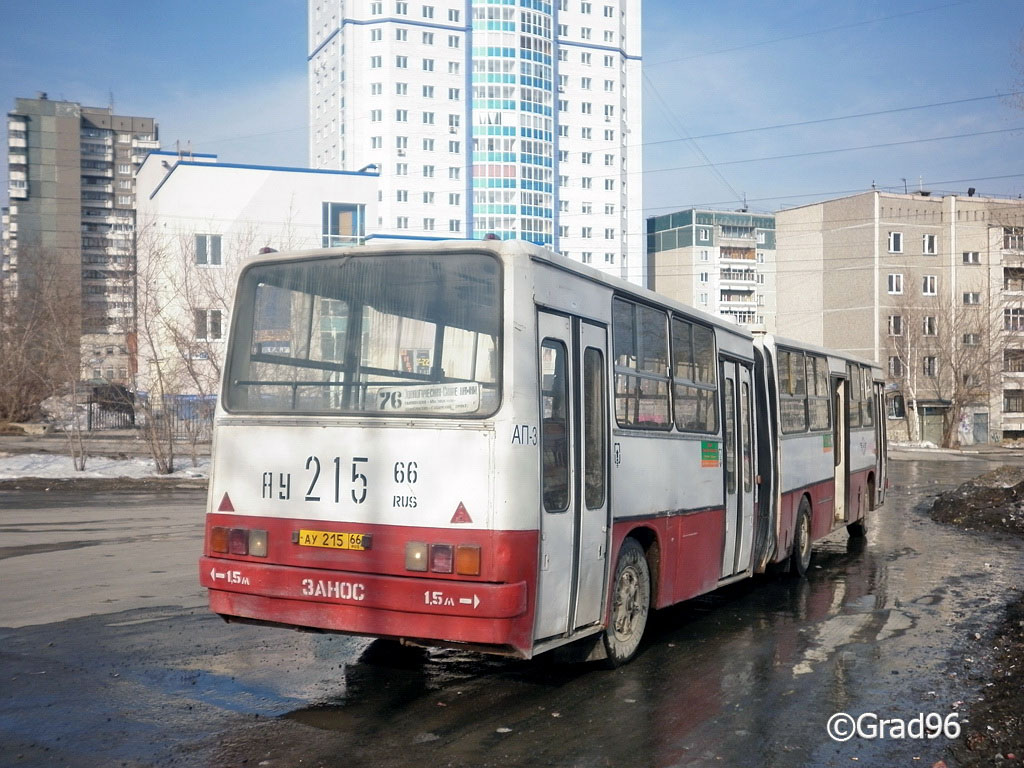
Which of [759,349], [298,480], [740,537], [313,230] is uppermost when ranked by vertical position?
[313,230]

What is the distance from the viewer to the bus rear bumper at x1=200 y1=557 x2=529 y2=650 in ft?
20.3

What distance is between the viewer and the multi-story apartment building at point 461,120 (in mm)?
119188

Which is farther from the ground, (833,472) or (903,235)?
(903,235)

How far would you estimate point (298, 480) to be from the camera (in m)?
6.91

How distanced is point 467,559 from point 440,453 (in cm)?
69

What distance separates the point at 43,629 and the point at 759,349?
8421 mm

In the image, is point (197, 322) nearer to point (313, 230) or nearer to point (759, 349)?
point (759, 349)

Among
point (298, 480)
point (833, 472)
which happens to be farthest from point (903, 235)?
point (298, 480)

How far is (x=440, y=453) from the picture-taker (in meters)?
6.45

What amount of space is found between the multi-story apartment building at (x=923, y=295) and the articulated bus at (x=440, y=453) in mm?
66095

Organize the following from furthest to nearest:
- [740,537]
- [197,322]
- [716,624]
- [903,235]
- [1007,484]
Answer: [903,235], [197,322], [1007,484], [740,537], [716,624]

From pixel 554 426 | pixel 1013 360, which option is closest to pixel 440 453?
pixel 554 426

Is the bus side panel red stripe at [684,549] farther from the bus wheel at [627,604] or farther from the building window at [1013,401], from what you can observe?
the building window at [1013,401]

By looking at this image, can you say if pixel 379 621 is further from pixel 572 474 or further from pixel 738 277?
pixel 738 277
